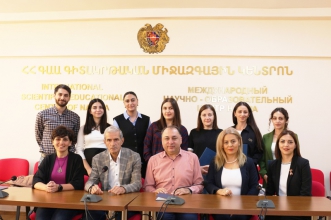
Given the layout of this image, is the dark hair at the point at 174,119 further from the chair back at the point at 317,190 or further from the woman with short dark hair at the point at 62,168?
the chair back at the point at 317,190

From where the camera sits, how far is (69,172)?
336cm

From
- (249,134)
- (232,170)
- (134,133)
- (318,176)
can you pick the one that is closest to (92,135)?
(134,133)

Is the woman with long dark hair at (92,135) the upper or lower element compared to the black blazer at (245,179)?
upper

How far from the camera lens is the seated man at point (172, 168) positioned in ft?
10.9

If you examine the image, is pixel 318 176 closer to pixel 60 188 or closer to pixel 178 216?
pixel 178 216

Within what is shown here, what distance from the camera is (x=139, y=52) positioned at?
5.45m

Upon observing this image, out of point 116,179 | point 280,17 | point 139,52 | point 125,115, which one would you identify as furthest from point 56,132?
point 280,17

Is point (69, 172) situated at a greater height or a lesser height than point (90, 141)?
lesser

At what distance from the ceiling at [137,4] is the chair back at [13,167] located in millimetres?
2292

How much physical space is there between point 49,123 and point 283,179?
257 cm

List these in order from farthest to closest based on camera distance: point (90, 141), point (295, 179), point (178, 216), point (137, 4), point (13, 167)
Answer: point (13, 167) → point (137, 4) → point (90, 141) → point (295, 179) → point (178, 216)

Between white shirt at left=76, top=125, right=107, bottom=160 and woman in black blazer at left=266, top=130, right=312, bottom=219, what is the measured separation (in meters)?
1.85

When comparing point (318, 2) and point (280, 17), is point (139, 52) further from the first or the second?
point (318, 2)

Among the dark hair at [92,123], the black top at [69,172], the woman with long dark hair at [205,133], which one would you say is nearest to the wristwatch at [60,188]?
the black top at [69,172]
